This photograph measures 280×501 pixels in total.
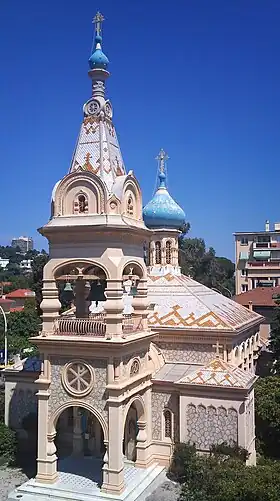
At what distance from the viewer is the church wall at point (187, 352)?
20125 millimetres

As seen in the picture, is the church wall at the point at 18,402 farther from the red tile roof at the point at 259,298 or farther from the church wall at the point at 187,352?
the red tile roof at the point at 259,298

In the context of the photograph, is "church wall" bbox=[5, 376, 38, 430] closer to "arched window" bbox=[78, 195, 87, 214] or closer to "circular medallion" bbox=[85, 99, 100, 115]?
"arched window" bbox=[78, 195, 87, 214]

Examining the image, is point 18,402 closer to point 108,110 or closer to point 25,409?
point 25,409

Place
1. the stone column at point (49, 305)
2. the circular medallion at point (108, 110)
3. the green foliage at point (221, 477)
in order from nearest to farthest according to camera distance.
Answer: the green foliage at point (221, 477), the stone column at point (49, 305), the circular medallion at point (108, 110)

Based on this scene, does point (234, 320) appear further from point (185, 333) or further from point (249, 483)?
point (249, 483)

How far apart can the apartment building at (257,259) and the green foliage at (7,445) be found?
156ft

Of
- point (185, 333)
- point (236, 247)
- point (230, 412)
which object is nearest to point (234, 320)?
point (185, 333)

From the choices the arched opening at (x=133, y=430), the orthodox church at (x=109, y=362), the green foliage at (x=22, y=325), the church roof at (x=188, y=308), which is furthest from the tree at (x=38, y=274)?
the arched opening at (x=133, y=430)

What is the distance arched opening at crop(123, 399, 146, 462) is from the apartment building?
4686cm

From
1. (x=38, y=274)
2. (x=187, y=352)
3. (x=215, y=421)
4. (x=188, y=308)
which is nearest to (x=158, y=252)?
(x=188, y=308)

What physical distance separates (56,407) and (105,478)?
8.22 feet

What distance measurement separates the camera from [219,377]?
57.2ft

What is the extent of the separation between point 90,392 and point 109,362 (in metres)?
1.13

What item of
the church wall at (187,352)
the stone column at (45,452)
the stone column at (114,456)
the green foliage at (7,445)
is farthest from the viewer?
the church wall at (187,352)
